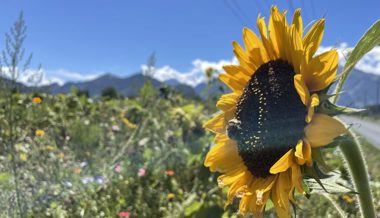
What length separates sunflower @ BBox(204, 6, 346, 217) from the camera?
961 millimetres

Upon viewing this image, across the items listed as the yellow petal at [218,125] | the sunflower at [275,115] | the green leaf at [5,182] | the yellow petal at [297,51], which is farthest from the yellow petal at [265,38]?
the green leaf at [5,182]

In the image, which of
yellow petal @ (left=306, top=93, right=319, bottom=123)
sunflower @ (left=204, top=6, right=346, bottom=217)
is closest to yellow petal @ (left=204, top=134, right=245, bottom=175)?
sunflower @ (left=204, top=6, right=346, bottom=217)

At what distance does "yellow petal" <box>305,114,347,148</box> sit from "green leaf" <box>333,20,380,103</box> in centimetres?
11

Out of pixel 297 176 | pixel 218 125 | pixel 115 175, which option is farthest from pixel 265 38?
pixel 115 175

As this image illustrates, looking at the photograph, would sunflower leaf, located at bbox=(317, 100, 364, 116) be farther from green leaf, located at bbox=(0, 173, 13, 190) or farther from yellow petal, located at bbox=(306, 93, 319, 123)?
green leaf, located at bbox=(0, 173, 13, 190)

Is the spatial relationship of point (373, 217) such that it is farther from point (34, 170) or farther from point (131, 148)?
point (131, 148)

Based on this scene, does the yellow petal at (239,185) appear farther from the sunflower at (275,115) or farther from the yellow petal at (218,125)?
the yellow petal at (218,125)

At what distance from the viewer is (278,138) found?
3.39 ft

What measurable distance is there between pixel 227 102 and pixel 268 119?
0.85 feet

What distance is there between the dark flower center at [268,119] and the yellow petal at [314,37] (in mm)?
80

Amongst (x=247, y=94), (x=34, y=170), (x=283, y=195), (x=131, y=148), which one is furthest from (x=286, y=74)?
(x=131, y=148)

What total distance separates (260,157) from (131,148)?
105 inches

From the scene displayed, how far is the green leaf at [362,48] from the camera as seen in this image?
101 cm

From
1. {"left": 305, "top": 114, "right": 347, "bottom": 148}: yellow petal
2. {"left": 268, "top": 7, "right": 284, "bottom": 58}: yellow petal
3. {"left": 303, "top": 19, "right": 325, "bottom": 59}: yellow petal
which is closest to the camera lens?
{"left": 305, "top": 114, "right": 347, "bottom": 148}: yellow petal
